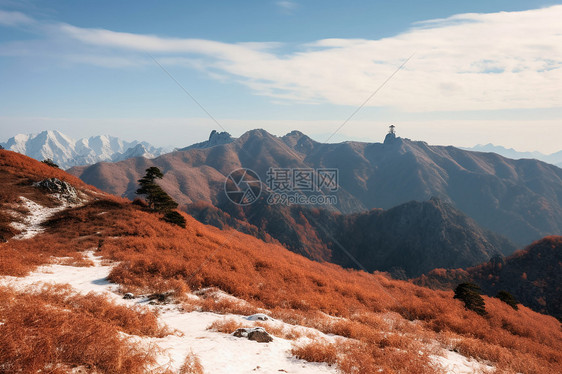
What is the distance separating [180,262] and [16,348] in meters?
14.3

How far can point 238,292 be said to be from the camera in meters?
16.7

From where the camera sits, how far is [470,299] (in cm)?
2259

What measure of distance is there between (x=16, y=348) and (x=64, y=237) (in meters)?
23.0

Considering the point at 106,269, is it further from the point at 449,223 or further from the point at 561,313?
the point at 449,223

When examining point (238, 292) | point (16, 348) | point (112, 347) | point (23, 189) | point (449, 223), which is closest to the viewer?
point (16, 348)

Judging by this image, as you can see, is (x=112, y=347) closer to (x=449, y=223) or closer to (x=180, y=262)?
(x=180, y=262)

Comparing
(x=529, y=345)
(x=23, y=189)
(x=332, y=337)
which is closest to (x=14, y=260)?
(x=332, y=337)

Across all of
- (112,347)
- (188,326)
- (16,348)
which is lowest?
(188,326)

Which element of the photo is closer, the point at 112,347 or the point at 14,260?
the point at 112,347

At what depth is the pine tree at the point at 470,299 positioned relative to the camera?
2167cm

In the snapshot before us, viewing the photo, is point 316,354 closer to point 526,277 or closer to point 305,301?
point 305,301

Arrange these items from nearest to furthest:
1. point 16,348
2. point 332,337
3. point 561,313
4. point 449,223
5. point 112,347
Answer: point 16,348 → point 112,347 → point 332,337 → point 561,313 → point 449,223

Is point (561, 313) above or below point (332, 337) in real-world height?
below

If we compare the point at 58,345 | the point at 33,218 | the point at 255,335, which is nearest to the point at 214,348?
the point at 255,335
